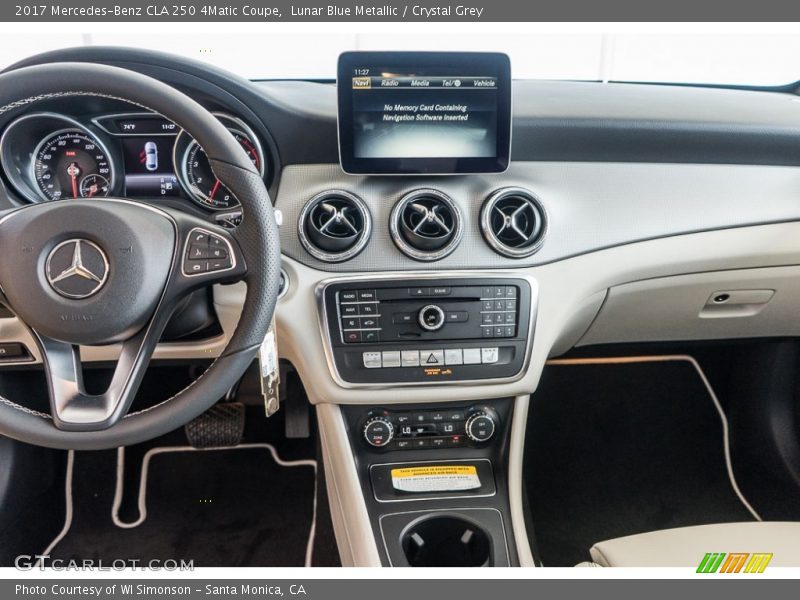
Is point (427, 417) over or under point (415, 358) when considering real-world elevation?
under

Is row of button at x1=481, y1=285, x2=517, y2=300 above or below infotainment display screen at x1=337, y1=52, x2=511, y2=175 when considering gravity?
below

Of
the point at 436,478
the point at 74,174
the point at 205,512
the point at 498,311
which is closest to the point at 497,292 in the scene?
the point at 498,311

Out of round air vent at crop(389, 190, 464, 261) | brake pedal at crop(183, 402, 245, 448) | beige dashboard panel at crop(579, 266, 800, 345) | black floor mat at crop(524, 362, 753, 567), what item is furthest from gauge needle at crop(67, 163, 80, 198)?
black floor mat at crop(524, 362, 753, 567)

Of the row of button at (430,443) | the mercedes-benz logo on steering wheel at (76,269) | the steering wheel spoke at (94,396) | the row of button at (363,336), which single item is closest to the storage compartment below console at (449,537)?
the row of button at (430,443)

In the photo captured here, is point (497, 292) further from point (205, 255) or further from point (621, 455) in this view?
point (621, 455)

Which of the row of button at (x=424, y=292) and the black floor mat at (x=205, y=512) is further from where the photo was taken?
the black floor mat at (x=205, y=512)

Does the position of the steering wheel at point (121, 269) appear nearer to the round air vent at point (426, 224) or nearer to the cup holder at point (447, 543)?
the round air vent at point (426, 224)

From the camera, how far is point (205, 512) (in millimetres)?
1691

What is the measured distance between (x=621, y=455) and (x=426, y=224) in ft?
3.31

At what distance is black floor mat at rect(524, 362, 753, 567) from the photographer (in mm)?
1658

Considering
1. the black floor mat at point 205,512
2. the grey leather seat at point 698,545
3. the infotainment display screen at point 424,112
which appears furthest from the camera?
the black floor mat at point 205,512

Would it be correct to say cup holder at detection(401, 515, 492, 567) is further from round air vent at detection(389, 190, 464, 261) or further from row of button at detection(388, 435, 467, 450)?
round air vent at detection(389, 190, 464, 261)

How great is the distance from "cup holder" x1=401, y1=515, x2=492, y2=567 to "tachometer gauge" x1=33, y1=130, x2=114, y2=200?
0.87 meters

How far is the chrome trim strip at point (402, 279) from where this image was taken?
3.86ft
